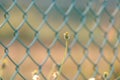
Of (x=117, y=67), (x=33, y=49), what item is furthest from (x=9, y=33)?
(x=117, y=67)

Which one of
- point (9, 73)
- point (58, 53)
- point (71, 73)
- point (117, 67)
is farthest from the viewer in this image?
point (58, 53)

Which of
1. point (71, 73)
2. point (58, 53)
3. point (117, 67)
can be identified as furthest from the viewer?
point (58, 53)

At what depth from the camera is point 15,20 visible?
4.14 metres

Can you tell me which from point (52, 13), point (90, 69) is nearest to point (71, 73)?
point (90, 69)

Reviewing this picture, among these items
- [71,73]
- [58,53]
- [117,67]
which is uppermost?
[58,53]

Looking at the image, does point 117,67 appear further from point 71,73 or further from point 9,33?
point 9,33

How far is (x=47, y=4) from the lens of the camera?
14.0 feet

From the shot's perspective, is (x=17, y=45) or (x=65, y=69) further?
(x=17, y=45)

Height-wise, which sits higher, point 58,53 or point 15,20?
point 15,20

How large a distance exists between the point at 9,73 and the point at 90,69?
0.60 m

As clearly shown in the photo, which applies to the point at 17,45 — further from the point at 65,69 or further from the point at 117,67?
the point at 117,67

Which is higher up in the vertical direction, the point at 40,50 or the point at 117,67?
the point at 40,50

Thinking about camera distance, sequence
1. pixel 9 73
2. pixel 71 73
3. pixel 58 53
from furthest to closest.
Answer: pixel 58 53 → pixel 71 73 → pixel 9 73

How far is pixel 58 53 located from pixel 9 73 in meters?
0.88
